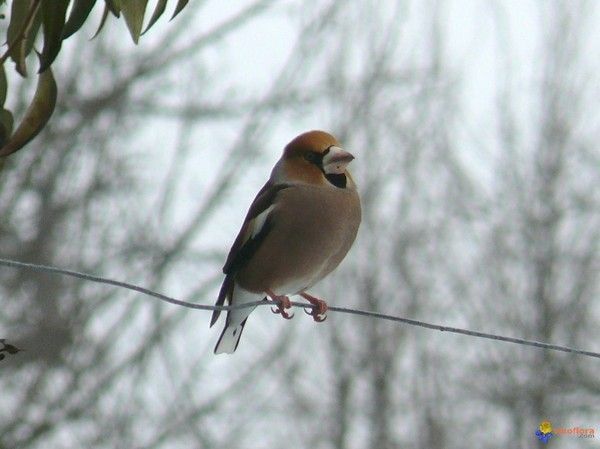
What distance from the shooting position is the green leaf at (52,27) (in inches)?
81.7

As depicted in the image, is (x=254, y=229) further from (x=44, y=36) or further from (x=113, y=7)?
(x=44, y=36)

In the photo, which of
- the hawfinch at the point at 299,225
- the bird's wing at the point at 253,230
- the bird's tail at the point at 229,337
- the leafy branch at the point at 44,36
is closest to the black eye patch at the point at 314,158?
the hawfinch at the point at 299,225

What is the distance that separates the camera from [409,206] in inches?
465

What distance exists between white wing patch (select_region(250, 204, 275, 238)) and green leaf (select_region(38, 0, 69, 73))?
1.52m

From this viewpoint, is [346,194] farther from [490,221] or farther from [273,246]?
[490,221]

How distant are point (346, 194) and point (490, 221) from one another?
336 inches

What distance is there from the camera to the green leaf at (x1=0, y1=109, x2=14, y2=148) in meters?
2.12

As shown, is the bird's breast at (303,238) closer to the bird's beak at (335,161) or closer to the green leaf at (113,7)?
the bird's beak at (335,161)

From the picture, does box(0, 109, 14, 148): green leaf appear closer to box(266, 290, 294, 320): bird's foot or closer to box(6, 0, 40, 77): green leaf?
box(6, 0, 40, 77): green leaf

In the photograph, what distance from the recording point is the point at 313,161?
140 inches

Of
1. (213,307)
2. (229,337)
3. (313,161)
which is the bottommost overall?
(229,337)

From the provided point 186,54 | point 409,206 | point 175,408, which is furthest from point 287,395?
point 186,54

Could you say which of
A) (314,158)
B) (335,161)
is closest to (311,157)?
(314,158)

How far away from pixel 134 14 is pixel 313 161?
4.17ft
